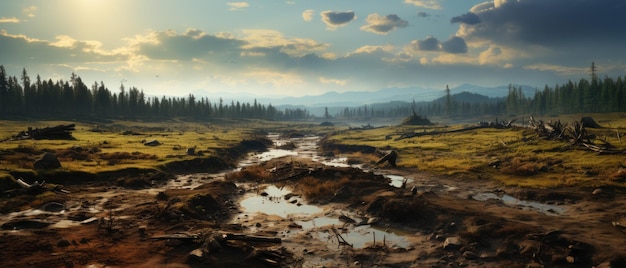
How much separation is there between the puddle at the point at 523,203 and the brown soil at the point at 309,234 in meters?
0.76

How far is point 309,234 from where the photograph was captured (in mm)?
19688

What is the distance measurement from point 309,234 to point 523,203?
1625 centimetres

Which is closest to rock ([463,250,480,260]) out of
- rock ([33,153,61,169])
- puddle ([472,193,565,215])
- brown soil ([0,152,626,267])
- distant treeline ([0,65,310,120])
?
brown soil ([0,152,626,267])

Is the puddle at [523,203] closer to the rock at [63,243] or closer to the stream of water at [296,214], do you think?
the stream of water at [296,214]

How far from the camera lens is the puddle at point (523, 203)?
2344 cm

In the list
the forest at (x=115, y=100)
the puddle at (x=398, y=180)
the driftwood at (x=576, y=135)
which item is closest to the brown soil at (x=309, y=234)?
the puddle at (x=398, y=180)

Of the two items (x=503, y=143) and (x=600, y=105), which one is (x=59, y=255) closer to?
(x=503, y=143)

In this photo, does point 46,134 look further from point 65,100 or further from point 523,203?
point 65,100

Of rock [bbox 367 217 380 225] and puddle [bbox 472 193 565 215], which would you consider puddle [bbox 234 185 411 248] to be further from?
puddle [bbox 472 193 565 215]

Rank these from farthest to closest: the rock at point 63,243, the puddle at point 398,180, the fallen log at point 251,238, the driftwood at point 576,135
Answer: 1. the driftwood at point 576,135
2. the puddle at point 398,180
3. the fallen log at point 251,238
4. the rock at point 63,243

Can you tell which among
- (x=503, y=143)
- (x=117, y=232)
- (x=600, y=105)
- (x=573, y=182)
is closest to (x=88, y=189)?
(x=117, y=232)

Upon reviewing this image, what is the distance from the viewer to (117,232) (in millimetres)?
18391

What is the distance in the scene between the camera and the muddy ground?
600 inches

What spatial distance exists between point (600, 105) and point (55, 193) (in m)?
182
